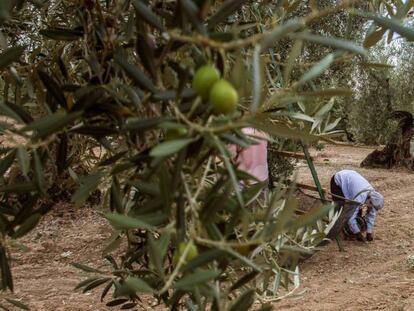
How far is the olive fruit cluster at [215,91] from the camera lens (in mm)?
528

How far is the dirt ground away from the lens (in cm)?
384

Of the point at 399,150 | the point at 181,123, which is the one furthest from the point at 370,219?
the point at 399,150

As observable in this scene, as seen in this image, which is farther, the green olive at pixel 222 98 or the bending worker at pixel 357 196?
the bending worker at pixel 357 196

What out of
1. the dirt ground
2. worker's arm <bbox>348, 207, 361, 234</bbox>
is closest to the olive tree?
the dirt ground

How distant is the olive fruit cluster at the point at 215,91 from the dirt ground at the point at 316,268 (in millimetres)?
2260

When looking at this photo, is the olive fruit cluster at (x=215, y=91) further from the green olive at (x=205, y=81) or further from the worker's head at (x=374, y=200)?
the worker's head at (x=374, y=200)

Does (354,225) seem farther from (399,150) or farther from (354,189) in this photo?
(399,150)

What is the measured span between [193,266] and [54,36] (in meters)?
0.61

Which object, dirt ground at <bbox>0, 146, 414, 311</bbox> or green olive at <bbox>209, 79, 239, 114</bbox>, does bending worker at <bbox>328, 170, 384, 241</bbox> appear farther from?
green olive at <bbox>209, 79, 239, 114</bbox>

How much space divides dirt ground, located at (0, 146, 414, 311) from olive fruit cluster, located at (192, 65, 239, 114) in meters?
2.26

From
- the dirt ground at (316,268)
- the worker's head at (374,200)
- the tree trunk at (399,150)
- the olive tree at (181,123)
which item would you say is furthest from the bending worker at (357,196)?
the tree trunk at (399,150)

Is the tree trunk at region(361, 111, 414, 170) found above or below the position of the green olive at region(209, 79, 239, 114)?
below

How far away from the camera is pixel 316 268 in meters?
4.89

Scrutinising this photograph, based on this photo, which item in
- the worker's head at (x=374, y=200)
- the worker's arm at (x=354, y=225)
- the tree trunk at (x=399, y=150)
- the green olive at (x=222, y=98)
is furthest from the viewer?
the tree trunk at (x=399, y=150)
